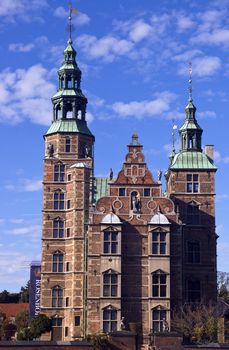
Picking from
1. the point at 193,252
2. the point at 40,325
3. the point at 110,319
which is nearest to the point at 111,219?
the point at 110,319

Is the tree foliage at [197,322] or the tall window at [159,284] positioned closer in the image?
the tree foliage at [197,322]

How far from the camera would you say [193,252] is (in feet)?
218

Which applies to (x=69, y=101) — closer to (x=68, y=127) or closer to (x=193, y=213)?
(x=68, y=127)

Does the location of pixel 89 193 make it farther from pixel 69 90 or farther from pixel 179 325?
pixel 179 325

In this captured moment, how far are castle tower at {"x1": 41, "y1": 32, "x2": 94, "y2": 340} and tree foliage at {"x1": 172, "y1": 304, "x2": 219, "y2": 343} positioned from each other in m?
9.34

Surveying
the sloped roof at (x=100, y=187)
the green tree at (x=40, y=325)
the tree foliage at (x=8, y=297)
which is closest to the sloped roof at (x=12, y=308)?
the tree foliage at (x=8, y=297)

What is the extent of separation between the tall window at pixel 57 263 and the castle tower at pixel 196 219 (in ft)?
→ 38.1

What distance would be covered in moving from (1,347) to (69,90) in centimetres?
3515

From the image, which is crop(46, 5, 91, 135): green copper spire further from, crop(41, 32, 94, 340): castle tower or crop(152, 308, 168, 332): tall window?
crop(152, 308, 168, 332): tall window

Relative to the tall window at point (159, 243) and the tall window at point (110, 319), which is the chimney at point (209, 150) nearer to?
the tall window at point (159, 243)

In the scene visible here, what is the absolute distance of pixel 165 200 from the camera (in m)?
64.0

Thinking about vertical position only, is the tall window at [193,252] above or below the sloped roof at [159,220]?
below

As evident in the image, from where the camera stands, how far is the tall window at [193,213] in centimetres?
6675

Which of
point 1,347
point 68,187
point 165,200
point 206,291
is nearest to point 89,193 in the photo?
point 68,187
